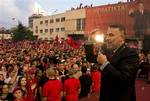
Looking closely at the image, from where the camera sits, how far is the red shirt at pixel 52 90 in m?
9.12

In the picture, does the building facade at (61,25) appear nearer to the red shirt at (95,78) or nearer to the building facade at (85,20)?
the building facade at (85,20)

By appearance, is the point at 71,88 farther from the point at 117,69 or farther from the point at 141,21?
the point at 141,21

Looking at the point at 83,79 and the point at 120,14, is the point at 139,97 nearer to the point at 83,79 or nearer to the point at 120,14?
the point at 83,79

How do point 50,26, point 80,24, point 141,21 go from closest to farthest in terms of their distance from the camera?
point 141,21 < point 80,24 < point 50,26

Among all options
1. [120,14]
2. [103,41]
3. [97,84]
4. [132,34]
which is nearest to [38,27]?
[120,14]

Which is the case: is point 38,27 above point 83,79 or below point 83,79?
above

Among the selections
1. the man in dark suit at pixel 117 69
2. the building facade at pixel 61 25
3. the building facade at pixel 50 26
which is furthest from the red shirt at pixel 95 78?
the building facade at pixel 50 26

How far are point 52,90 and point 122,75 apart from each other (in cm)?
491

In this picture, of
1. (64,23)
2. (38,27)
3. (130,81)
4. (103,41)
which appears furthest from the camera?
(38,27)

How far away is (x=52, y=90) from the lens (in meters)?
9.20

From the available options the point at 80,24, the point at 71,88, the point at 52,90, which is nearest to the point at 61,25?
the point at 80,24

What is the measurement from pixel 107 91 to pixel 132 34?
157 ft

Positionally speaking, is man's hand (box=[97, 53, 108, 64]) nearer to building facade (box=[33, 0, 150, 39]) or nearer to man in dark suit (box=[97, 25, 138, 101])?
man in dark suit (box=[97, 25, 138, 101])

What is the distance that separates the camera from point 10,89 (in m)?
9.94
